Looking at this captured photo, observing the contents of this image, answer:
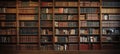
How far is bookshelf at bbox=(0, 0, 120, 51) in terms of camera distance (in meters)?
8.01

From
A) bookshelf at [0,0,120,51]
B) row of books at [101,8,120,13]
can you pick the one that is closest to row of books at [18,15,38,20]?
bookshelf at [0,0,120,51]

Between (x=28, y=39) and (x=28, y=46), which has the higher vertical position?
(x=28, y=39)

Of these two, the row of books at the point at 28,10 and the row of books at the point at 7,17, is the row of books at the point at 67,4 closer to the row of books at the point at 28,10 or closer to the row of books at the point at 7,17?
the row of books at the point at 28,10

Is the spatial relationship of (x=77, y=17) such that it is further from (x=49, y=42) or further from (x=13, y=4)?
(x=13, y=4)

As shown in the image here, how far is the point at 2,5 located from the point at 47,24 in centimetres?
143

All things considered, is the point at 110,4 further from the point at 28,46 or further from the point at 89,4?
the point at 28,46

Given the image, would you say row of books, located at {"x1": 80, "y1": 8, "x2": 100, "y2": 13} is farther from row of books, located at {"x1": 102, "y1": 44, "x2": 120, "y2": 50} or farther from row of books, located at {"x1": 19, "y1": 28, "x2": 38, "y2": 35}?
row of books, located at {"x1": 19, "y1": 28, "x2": 38, "y2": 35}

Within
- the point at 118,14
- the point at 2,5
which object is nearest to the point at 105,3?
the point at 118,14

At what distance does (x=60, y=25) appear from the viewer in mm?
8055

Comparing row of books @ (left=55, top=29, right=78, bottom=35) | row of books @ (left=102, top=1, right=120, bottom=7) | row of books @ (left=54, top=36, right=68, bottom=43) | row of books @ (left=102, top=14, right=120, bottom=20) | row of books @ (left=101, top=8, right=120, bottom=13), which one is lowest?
row of books @ (left=54, top=36, right=68, bottom=43)

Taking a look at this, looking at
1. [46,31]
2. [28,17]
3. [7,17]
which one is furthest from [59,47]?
[7,17]

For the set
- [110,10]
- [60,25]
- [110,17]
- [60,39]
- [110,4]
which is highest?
[110,4]

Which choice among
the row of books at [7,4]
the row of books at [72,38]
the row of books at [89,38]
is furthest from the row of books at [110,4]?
the row of books at [7,4]

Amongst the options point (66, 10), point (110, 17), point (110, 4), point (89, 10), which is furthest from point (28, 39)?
point (110, 4)
